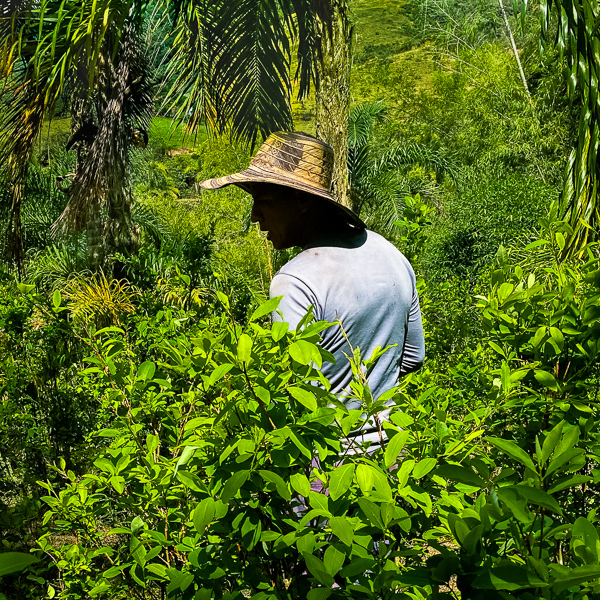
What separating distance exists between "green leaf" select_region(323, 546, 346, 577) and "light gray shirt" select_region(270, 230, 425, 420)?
69cm

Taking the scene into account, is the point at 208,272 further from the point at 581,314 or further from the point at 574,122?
the point at 574,122

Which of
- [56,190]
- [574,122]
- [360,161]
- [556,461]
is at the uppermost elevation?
[556,461]

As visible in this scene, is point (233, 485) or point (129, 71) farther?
point (129, 71)

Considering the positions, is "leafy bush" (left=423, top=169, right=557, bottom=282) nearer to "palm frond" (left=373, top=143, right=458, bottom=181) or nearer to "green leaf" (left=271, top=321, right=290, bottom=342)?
"palm frond" (left=373, top=143, right=458, bottom=181)

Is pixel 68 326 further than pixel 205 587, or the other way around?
pixel 68 326

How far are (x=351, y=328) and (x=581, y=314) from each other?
0.56 m

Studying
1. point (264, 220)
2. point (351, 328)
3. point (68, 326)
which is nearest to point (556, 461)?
point (351, 328)

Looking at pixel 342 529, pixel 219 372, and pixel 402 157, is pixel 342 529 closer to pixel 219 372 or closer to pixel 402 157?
pixel 219 372

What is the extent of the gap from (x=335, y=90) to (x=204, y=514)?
20.8ft

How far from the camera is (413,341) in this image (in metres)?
1.87

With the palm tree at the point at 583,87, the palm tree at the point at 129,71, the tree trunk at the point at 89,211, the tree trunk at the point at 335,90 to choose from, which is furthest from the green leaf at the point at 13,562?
the tree trunk at the point at 89,211

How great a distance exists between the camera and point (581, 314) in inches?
49.9

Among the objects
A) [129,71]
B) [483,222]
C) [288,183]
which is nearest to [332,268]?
[288,183]

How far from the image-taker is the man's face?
1773 millimetres
